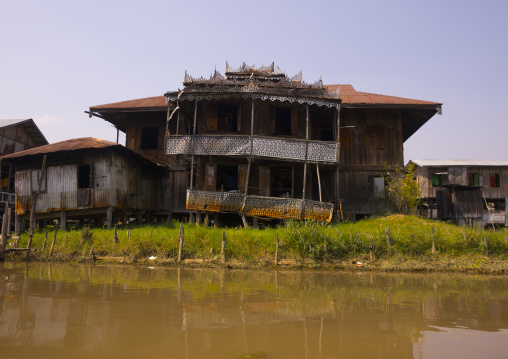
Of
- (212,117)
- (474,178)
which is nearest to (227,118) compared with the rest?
(212,117)

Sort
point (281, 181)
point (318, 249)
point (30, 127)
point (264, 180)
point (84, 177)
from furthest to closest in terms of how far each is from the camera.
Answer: point (30, 127), point (281, 181), point (264, 180), point (84, 177), point (318, 249)

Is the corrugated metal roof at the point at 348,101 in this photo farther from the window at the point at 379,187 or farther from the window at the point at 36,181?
the window at the point at 36,181

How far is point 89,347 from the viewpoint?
Answer: 473 centimetres

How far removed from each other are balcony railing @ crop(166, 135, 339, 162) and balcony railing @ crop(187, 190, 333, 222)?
1.98 m

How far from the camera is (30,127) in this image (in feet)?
86.5

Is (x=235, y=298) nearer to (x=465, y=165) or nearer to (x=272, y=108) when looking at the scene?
(x=272, y=108)

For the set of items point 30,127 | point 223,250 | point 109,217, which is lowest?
point 223,250

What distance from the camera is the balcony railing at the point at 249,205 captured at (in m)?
16.6

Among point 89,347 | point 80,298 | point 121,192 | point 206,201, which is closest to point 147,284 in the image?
point 80,298

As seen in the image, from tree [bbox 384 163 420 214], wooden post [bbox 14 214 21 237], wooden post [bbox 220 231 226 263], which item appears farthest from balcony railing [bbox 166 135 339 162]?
wooden post [bbox 14 214 21 237]

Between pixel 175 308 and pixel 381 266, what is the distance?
28.0 ft

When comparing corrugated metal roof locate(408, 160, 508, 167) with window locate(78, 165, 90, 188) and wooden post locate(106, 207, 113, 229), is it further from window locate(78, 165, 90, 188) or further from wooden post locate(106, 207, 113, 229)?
window locate(78, 165, 90, 188)

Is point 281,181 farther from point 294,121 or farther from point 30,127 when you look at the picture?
point 30,127

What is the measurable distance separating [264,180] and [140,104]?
867cm
